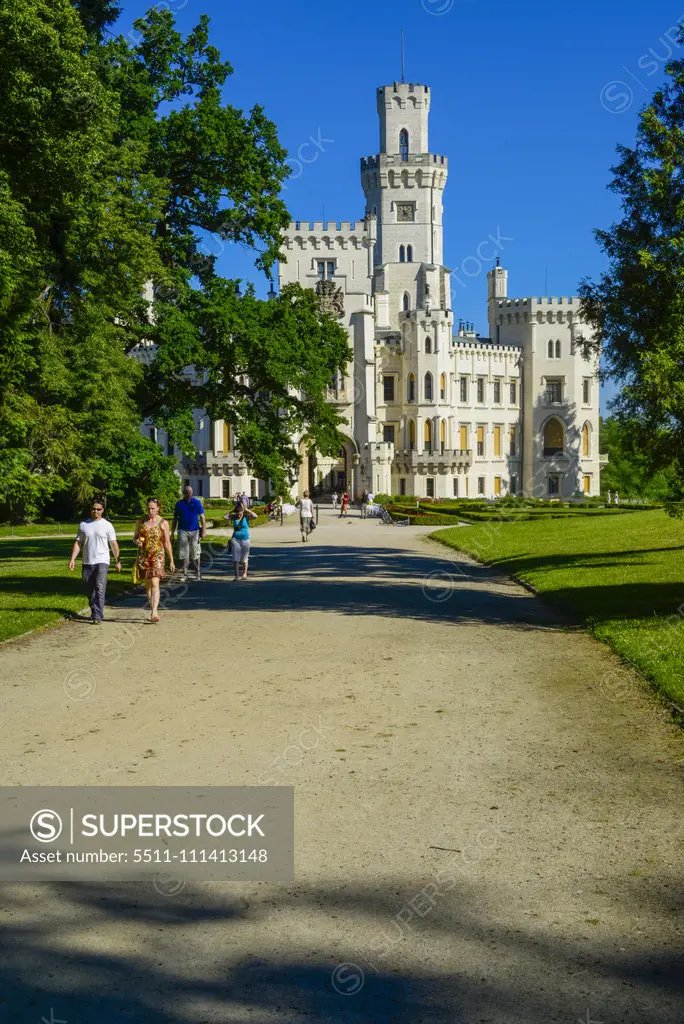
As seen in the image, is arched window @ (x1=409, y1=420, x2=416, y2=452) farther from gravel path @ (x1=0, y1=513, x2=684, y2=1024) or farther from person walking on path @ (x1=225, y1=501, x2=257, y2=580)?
gravel path @ (x1=0, y1=513, x2=684, y2=1024)

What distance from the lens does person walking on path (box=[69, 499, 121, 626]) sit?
16.0m

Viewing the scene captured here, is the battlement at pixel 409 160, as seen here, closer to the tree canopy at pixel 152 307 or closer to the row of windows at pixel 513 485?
the row of windows at pixel 513 485

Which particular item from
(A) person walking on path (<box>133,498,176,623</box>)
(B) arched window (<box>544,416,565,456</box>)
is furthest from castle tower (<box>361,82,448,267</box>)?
(A) person walking on path (<box>133,498,176,623</box>)

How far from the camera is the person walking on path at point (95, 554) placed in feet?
52.5

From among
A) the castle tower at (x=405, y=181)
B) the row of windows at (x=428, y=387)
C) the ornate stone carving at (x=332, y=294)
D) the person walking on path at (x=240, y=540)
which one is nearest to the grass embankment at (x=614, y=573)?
the person walking on path at (x=240, y=540)

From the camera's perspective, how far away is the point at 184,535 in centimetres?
2228

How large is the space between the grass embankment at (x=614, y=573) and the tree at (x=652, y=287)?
2656 millimetres

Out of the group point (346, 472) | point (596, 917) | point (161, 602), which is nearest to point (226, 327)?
point (161, 602)

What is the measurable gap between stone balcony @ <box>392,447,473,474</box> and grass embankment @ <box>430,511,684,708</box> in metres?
36.3

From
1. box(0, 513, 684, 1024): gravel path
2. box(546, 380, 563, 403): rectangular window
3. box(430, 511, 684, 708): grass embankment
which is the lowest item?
box(0, 513, 684, 1024): gravel path

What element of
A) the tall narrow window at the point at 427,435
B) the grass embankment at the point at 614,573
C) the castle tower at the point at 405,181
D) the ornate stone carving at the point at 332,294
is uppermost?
the castle tower at the point at 405,181

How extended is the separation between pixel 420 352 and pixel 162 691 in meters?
74.2

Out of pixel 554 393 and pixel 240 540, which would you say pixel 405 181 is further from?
pixel 240 540

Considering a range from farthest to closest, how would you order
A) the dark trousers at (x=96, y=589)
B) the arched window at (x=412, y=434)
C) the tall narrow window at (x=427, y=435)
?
the arched window at (x=412, y=434) < the tall narrow window at (x=427, y=435) < the dark trousers at (x=96, y=589)
